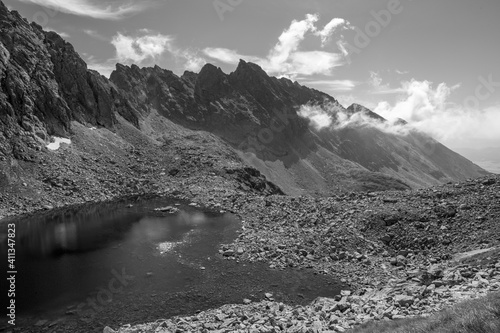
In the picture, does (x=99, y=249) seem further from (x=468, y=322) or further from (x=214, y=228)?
(x=468, y=322)

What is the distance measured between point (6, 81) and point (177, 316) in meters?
99.1

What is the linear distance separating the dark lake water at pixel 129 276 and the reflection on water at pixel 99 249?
4.2 inches

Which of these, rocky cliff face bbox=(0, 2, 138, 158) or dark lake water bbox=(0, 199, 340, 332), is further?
rocky cliff face bbox=(0, 2, 138, 158)

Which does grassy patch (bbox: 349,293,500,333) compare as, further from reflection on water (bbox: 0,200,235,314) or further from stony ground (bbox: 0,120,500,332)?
reflection on water (bbox: 0,200,235,314)

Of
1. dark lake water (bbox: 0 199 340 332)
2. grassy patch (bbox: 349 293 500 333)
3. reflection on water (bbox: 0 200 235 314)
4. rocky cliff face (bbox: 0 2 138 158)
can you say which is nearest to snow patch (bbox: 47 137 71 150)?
rocky cliff face (bbox: 0 2 138 158)

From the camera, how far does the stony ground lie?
22.2 m

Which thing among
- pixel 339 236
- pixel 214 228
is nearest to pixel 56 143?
pixel 214 228

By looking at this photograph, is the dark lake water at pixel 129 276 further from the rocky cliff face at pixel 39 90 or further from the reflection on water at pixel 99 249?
the rocky cliff face at pixel 39 90

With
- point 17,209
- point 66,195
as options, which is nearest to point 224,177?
point 66,195

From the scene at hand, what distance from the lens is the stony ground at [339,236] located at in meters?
22.2

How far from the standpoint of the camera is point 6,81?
91625 millimetres

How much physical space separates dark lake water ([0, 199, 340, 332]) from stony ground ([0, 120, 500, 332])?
226cm

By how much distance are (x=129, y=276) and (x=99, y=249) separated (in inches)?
462

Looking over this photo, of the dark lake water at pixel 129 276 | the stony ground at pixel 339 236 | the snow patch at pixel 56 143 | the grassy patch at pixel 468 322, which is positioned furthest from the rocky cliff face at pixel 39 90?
the grassy patch at pixel 468 322
